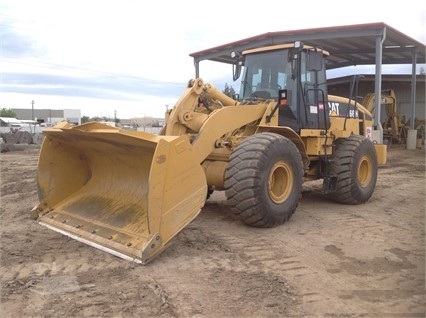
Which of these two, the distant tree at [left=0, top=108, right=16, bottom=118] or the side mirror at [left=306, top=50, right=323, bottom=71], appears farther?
the distant tree at [left=0, top=108, right=16, bottom=118]

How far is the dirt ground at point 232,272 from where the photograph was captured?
349cm

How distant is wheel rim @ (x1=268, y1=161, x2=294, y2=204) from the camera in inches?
226

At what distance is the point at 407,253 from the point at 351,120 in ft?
11.4

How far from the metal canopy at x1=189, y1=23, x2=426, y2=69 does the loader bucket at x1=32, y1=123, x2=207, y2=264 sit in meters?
11.1

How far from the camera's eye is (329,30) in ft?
48.2

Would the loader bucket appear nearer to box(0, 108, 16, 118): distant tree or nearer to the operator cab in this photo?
the operator cab

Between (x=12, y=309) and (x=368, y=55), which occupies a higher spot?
(x=368, y=55)

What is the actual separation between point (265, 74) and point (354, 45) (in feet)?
39.2

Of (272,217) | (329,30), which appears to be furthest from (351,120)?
(329,30)

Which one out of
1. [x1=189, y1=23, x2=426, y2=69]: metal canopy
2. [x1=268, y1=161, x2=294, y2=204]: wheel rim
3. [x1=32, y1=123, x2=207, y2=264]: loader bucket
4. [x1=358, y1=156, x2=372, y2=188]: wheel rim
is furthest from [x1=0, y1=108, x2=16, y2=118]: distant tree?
[x1=268, y1=161, x2=294, y2=204]: wheel rim

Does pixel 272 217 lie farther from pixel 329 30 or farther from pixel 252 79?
pixel 329 30

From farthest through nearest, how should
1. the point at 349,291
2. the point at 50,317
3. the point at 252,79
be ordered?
1. the point at 252,79
2. the point at 349,291
3. the point at 50,317

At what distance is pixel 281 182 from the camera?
19.4ft

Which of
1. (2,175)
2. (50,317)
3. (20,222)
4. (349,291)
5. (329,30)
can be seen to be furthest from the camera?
(329,30)
